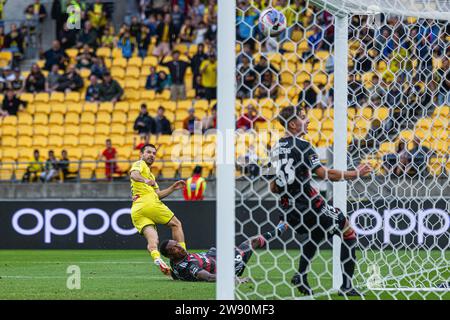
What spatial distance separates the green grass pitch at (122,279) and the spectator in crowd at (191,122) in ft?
12.9

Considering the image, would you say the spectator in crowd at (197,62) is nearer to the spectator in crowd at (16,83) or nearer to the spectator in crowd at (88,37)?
the spectator in crowd at (88,37)

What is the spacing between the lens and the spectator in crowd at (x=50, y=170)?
61.8 feet

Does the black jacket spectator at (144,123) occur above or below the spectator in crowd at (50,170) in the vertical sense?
above

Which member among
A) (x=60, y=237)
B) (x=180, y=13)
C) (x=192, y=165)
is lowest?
(x=60, y=237)

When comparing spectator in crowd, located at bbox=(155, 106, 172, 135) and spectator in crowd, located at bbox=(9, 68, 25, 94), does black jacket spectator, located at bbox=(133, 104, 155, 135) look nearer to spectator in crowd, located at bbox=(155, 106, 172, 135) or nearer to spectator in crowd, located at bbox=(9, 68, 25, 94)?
spectator in crowd, located at bbox=(155, 106, 172, 135)

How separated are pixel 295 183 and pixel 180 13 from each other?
14.2m

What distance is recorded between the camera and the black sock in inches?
348

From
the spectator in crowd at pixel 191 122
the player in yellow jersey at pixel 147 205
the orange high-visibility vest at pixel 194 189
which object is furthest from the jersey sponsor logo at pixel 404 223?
the spectator in crowd at pixel 191 122

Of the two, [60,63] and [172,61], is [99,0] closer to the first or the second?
[60,63]

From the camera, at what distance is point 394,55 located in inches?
415

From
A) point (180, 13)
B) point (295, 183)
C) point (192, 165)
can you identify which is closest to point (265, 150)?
point (192, 165)

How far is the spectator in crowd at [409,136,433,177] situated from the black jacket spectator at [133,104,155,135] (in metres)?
7.60

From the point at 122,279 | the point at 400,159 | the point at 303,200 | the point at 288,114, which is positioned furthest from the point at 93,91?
the point at 288,114

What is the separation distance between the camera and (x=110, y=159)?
62.9 ft
